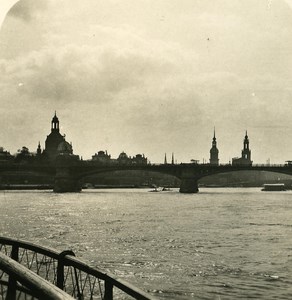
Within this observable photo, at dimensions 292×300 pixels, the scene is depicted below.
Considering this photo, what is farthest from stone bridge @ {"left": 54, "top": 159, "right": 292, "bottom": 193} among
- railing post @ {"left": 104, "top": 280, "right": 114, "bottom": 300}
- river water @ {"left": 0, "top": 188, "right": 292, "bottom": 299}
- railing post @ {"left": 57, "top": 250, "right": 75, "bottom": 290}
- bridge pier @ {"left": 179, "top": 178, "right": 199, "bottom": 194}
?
railing post @ {"left": 104, "top": 280, "right": 114, "bottom": 300}

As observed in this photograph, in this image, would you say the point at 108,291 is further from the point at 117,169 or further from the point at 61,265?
the point at 117,169

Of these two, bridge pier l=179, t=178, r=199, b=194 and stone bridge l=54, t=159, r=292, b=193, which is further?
bridge pier l=179, t=178, r=199, b=194

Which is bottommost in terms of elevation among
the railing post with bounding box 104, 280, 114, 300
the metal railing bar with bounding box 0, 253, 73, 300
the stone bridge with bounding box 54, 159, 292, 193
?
the railing post with bounding box 104, 280, 114, 300

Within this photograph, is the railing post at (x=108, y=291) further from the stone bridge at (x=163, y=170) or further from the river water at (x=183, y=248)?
the stone bridge at (x=163, y=170)

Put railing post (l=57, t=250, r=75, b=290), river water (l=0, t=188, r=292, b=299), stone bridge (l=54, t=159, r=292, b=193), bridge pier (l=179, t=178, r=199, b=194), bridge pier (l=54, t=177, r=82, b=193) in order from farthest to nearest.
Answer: bridge pier (l=54, t=177, r=82, b=193) < bridge pier (l=179, t=178, r=199, b=194) < stone bridge (l=54, t=159, r=292, b=193) < river water (l=0, t=188, r=292, b=299) < railing post (l=57, t=250, r=75, b=290)

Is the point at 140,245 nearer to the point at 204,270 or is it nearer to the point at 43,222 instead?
the point at 204,270

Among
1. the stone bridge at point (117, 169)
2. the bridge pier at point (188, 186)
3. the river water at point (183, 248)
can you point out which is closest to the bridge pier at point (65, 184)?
the stone bridge at point (117, 169)

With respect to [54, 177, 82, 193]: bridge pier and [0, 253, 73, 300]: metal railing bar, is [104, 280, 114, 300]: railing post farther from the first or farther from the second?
[54, 177, 82, 193]: bridge pier

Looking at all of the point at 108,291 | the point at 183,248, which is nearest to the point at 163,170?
the point at 183,248

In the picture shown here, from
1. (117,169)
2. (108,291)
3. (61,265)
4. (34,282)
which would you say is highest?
(117,169)

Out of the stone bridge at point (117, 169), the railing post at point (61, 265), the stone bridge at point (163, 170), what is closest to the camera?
the railing post at point (61, 265)

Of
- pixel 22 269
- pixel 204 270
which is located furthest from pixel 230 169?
pixel 22 269
